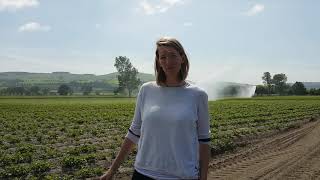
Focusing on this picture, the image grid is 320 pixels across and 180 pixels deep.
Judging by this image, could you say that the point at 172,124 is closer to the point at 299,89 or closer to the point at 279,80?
the point at 299,89

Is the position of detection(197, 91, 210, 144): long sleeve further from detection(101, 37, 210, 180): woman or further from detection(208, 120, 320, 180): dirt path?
detection(208, 120, 320, 180): dirt path

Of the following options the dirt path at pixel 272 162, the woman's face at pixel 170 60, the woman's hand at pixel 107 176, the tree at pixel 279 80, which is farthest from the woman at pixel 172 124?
the tree at pixel 279 80

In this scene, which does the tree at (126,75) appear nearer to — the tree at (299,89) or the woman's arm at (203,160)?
the tree at (299,89)

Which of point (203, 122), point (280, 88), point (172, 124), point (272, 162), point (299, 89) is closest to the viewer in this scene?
point (172, 124)

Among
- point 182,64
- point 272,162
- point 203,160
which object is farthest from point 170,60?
point 272,162

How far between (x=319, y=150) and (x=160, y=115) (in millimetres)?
11705

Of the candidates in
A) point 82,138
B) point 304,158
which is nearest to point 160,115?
point 304,158

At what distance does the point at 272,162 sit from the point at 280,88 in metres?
120

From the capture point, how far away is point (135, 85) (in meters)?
137

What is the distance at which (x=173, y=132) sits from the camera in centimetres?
271

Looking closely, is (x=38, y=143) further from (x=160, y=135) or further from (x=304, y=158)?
(x=160, y=135)

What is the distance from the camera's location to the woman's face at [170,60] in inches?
111

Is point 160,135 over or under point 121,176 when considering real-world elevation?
over

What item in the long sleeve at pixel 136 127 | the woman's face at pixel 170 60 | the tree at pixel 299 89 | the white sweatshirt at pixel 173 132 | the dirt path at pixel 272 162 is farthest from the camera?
the tree at pixel 299 89
